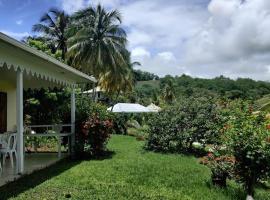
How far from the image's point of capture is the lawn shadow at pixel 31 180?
309 inches

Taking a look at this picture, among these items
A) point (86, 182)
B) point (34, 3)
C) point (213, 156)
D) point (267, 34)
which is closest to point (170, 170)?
point (213, 156)

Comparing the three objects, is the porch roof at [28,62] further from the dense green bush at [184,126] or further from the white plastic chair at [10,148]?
the dense green bush at [184,126]

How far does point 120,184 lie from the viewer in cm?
876

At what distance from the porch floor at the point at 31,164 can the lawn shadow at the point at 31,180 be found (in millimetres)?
248

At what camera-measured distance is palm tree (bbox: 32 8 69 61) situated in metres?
36.8

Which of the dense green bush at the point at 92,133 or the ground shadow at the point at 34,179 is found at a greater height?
the dense green bush at the point at 92,133

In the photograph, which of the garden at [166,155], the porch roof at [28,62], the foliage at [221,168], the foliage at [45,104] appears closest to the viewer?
the garden at [166,155]

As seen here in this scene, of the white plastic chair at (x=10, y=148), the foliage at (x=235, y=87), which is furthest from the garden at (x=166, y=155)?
the foliage at (x=235, y=87)

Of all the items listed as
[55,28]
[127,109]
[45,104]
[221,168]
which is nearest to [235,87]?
[127,109]

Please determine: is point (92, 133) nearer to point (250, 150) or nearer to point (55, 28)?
point (250, 150)

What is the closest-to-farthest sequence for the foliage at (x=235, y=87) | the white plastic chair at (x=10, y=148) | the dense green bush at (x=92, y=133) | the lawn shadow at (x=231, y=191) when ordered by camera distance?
the lawn shadow at (x=231, y=191) < the white plastic chair at (x=10, y=148) < the dense green bush at (x=92, y=133) < the foliage at (x=235, y=87)

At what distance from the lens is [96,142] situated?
1336cm

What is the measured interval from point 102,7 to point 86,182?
28747mm

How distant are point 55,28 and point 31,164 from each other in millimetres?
27436
